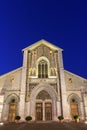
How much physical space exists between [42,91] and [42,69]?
11.8ft

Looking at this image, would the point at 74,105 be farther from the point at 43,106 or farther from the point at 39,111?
the point at 39,111

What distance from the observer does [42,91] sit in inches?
933

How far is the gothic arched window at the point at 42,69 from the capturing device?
25047mm

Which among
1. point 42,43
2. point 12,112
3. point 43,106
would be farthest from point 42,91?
point 42,43

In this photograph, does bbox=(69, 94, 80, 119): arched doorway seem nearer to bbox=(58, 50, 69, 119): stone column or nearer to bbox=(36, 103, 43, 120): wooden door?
bbox=(58, 50, 69, 119): stone column

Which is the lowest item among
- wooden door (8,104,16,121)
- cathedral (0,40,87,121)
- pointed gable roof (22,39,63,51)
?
wooden door (8,104,16,121)

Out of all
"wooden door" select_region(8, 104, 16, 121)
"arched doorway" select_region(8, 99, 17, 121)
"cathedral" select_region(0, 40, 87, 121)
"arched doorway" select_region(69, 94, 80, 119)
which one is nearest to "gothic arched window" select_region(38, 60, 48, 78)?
"cathedral" select_region(0, 40, 87, 121)

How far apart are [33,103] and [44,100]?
1.56m

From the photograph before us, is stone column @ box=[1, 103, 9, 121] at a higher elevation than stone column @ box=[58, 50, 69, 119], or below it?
below

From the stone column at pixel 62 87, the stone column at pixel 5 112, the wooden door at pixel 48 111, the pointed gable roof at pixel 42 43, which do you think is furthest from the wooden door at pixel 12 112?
the pointed gable roof at pixel 42 43

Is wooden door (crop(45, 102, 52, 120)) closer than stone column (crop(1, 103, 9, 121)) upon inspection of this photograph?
No

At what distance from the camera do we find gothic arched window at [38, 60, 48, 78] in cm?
2505

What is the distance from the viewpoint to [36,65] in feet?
84.9

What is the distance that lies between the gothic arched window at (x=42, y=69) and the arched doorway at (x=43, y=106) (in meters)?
2.54
